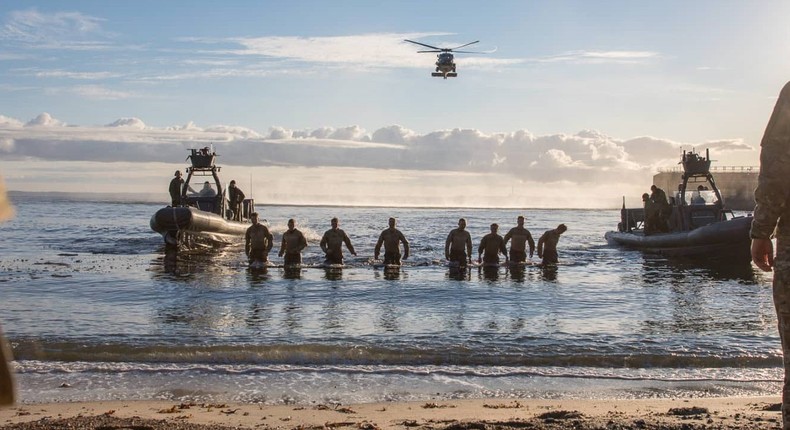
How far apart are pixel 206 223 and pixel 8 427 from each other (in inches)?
779

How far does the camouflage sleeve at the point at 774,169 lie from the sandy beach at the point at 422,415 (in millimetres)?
2002

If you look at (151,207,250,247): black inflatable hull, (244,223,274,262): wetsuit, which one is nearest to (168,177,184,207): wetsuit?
(151,207,250,247): black inflatable hull

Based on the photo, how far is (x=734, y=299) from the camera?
15.3 metres

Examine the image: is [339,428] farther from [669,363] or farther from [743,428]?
[669,363]

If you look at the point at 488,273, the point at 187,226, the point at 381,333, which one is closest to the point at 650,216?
the point at 488,273

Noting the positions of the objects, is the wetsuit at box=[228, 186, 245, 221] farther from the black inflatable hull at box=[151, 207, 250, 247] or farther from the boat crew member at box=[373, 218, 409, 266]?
the boat crew member at box=[373, 218, 409, 266]

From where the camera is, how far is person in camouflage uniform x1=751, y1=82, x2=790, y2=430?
3.71 m

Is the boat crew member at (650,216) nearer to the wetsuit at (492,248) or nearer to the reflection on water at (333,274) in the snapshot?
the wetsuit at (492,248)

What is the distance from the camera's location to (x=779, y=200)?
3.73 m

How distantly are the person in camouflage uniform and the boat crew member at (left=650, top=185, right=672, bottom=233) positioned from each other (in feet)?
74.4

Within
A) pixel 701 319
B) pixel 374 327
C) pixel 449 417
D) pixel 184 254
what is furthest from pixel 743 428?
pixel 184 254

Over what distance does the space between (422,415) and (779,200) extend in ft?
10.4

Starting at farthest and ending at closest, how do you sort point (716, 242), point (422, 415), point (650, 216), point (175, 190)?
1. point (650, 216)
2. point (175, 190)
3. point (716, 242)
4. point (422, 415)

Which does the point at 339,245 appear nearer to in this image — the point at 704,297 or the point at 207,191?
the point at 704,297
